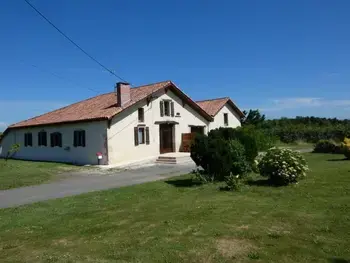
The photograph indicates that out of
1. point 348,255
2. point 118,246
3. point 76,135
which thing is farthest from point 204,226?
point 76,135

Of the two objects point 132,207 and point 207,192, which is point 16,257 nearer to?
point 132,207

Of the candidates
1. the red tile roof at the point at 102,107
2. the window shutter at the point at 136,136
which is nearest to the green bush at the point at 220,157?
the red tile roof at the point at 102,107

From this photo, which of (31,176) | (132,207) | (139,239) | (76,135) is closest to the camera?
(139,239)

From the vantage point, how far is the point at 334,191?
10.4 meters

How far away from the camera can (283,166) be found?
38.5ft

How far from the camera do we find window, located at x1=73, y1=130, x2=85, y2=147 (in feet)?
86.3

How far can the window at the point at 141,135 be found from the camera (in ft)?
87.6

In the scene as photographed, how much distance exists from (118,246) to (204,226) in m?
1.74

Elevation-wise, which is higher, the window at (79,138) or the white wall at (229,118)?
the white wall at (229,118)

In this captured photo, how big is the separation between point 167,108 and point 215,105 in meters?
10.4

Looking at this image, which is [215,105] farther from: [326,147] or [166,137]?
[326,147]

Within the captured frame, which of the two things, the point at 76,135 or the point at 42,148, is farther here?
the point at 42,148

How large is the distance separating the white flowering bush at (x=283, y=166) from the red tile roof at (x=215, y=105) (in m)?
24.0

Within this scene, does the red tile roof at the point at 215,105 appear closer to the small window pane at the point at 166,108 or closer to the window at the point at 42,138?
the small window pane at the point at 166,108
